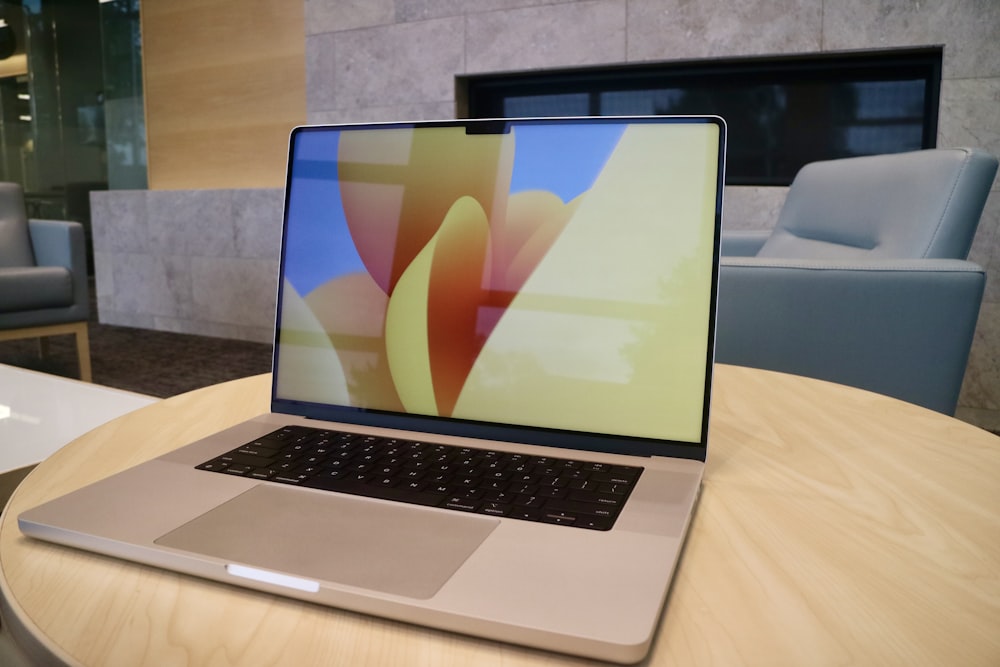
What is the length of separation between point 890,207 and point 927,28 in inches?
46.4

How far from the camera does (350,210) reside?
573 millimetres

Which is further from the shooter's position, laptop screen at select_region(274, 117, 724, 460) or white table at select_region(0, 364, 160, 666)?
white table at select_region(0, 364, 160, 666)

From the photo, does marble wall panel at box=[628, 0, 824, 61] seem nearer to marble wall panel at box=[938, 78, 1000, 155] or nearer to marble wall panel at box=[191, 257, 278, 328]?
marble wall panel at box=[938, 78, 1000, 155]

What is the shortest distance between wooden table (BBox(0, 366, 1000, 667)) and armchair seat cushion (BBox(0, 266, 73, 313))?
99.2 inches

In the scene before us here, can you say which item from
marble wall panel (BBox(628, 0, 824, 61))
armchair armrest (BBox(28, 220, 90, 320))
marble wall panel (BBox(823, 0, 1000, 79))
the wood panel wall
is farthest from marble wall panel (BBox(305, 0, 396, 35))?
marble wall panel (BBox(823, 0, 1000, 79))

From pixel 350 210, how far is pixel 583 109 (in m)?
2.56

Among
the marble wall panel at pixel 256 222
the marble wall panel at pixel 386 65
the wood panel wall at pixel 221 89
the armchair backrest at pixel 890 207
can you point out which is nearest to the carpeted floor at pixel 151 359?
the marble wall panel at pixel 256 222

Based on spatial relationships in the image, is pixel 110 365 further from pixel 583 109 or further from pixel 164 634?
pixel 164 634

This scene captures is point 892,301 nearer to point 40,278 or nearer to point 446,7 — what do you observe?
point 446,7

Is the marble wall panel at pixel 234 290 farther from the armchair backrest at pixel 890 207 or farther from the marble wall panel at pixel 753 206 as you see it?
the armchair backrest at pixel 890 207

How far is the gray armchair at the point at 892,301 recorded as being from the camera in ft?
3.93

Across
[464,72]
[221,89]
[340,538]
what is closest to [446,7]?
[464,72]

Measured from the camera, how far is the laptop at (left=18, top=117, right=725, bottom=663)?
1.09 ft

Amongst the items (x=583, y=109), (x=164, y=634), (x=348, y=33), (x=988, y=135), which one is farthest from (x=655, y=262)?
(x=348, y=33)
